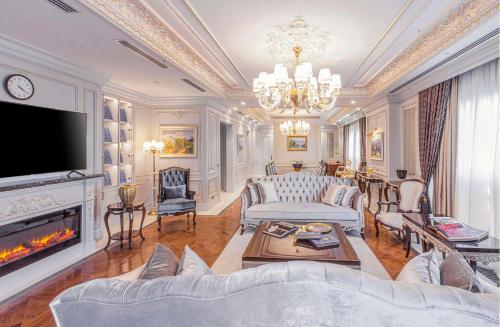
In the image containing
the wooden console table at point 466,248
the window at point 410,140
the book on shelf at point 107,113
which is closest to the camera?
the wooden console table at point 466,248

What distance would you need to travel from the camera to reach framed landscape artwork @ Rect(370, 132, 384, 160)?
604 centimetres

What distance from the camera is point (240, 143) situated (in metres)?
9.73

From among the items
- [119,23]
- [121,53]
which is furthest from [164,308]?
[121,53]

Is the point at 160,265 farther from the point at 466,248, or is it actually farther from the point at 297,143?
the point at 297,143

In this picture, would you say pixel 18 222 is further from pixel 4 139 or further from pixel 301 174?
pixel 301 174

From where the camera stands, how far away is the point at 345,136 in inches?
426

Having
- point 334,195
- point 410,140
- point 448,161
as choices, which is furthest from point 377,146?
point 334,195

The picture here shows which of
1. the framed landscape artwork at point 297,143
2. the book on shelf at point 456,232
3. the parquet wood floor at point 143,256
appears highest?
the framed landscape artwork at point 297,143

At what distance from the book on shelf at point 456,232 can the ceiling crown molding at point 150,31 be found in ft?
11.3

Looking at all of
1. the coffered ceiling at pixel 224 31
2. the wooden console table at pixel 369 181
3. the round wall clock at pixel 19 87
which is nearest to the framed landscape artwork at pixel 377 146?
the wooden console table at pixel 369 181

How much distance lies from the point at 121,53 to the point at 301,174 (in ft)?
10.9

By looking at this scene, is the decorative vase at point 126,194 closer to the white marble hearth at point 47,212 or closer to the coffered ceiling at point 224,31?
the white marble hearth at point 47,212

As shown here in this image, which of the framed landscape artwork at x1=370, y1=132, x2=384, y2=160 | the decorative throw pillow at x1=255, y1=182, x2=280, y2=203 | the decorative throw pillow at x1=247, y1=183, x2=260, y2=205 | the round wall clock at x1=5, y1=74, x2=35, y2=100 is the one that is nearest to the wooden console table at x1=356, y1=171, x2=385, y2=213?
the framed landscape artwork at x1=370, y1=132, x2=384, y2=160

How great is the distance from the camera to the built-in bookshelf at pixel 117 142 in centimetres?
479
